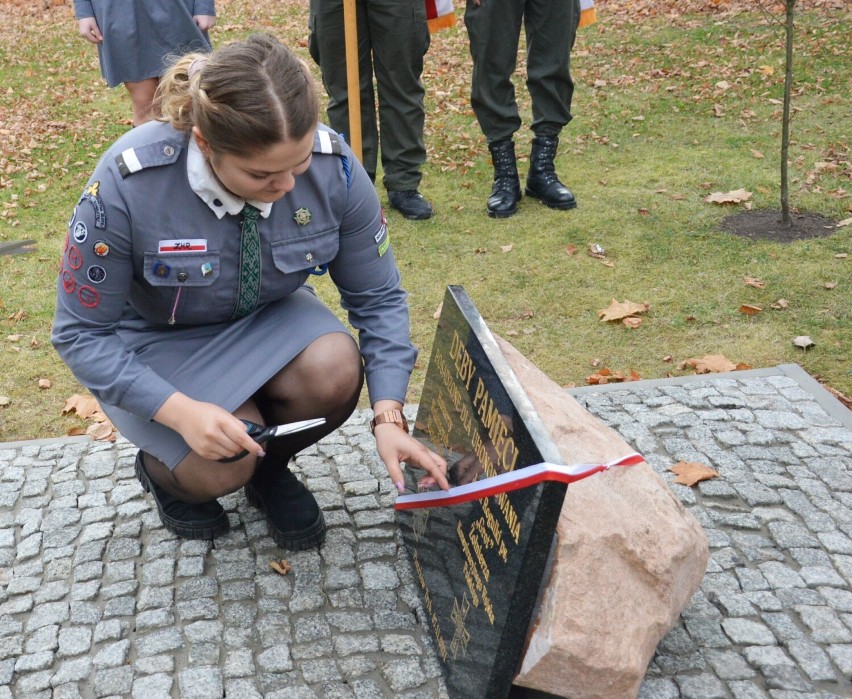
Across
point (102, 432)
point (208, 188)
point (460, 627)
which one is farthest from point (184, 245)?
point (102, 432)

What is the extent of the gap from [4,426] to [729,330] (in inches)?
110

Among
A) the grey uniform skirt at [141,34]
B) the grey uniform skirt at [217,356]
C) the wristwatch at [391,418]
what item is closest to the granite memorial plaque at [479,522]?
the wristwatch at [391,418]

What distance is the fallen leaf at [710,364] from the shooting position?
357 centimetres

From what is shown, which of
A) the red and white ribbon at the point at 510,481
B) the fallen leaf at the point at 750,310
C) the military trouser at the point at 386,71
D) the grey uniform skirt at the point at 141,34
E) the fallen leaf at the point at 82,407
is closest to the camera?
the red and white ribbon at the point at 510,481

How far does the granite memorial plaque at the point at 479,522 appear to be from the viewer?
1.75m

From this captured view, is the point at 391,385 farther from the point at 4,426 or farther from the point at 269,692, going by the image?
the point at 4,426

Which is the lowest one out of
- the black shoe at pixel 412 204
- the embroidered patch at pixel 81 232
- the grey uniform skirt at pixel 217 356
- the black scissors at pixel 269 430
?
the black shoe at pixel 412 204


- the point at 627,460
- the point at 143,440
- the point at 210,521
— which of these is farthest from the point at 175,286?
the point at 627,460

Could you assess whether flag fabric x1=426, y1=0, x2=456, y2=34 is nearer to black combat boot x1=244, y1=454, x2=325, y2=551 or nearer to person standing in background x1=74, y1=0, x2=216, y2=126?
person standing in background x1=74, y1=0, x2=216, y2=126

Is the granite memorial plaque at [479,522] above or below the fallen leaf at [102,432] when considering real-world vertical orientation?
above

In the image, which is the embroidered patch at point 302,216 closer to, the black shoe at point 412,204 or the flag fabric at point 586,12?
the black shoe at point 412,204

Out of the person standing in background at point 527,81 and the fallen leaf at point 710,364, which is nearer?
the fallen leaf at point 710,364

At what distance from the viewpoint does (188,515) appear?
8.74 feet

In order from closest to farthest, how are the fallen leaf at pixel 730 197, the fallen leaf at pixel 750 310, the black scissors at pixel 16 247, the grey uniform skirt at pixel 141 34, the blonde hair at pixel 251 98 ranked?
1. the blonde hair at pixel 251 98
2. the fallen leaf at pixel 750 310
3. the grey uniform skirt at pixel 141 34
4. the black scissors at pixel 16 247
5. the fallen leaf at pixel 730 197
